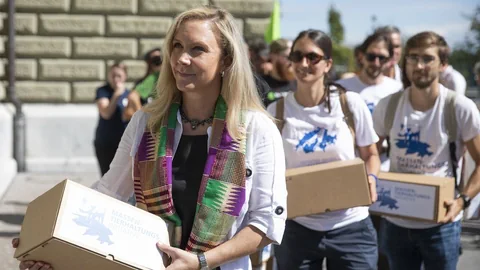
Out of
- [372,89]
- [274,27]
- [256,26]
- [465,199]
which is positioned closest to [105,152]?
[372,89]

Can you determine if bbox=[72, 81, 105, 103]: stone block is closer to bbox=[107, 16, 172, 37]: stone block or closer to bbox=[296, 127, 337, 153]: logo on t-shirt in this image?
bbox=[107, 16, 172, 37]: stone block

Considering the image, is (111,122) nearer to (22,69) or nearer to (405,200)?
(22,69)

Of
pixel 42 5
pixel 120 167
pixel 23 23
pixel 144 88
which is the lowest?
pixel 144 88

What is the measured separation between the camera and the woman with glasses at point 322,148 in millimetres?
3826

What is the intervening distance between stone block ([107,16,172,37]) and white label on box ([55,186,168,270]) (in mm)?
9017

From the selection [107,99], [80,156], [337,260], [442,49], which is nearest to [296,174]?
[337,260]

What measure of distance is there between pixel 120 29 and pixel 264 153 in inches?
353

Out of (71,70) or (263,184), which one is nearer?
(263,184)

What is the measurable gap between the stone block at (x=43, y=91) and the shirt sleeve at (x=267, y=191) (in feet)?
29.1

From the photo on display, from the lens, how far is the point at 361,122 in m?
3.94

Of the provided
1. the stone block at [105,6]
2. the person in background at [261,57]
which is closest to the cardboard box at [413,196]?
the person in background at [261,57]

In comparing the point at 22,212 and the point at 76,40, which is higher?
the point at 76,40

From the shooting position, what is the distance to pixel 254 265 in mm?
4148

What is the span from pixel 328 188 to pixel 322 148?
215 mm
